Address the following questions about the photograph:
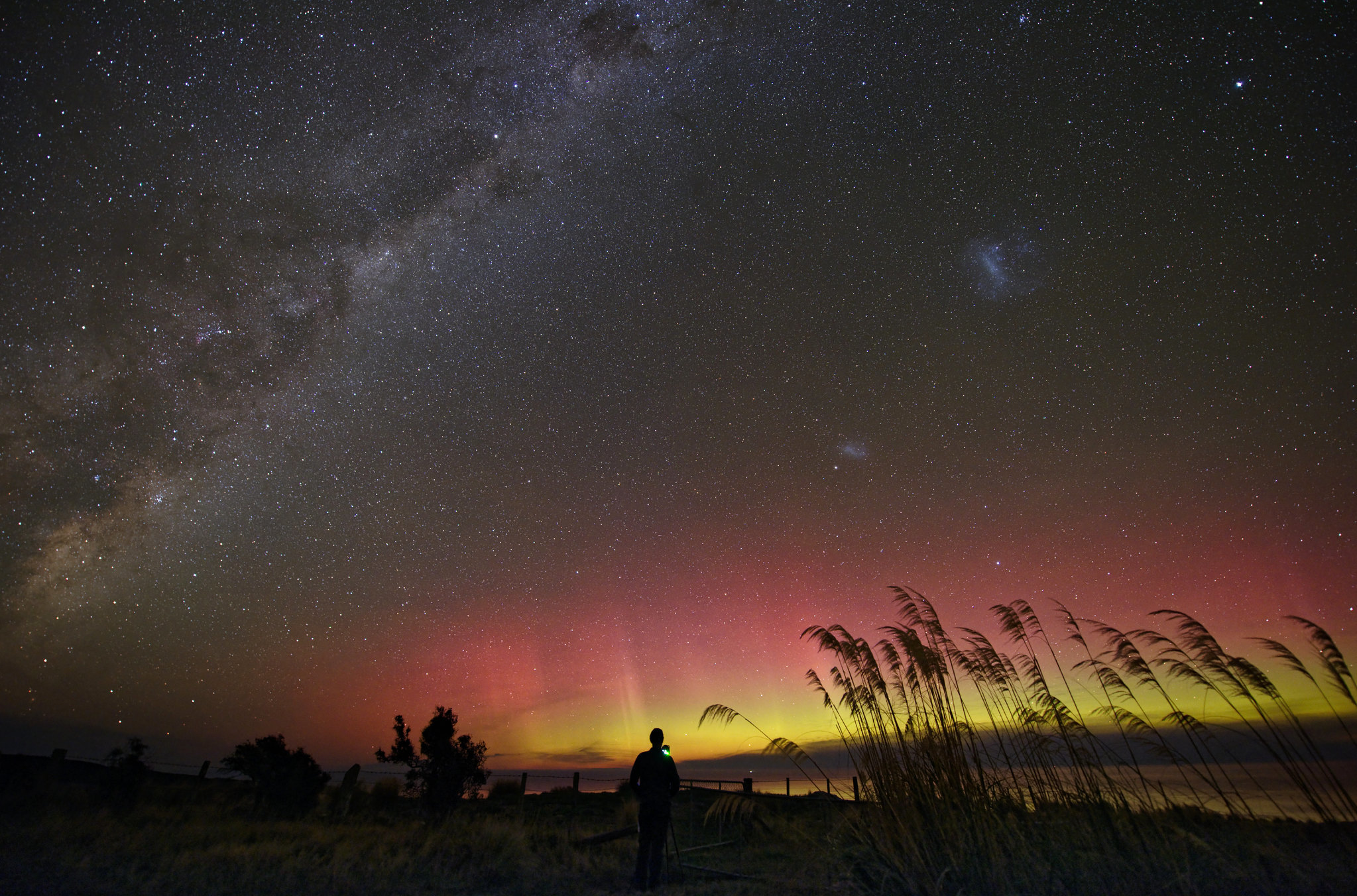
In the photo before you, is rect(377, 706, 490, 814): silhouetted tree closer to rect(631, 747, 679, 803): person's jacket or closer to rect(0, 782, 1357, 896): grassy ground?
rect(0, 782, 1357, 896): grassy ground

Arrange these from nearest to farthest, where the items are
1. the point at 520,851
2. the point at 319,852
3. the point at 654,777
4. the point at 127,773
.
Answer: the point at 654,777, the point at 520,851, the point at 319,852, the point at 127,773

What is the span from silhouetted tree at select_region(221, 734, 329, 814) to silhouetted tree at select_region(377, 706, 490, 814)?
85.8 inches

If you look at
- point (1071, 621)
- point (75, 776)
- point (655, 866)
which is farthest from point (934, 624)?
point (75, 776)

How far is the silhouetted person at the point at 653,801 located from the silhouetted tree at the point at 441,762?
14003mm

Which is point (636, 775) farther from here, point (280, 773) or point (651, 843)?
point (280, 773)

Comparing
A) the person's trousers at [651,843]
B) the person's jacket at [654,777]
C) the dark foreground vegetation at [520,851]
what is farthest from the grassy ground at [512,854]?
the person's jacket at [654,777]

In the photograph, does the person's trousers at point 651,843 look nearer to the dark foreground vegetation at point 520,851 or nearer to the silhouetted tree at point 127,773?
the dark foreground vegetation at point 520,851

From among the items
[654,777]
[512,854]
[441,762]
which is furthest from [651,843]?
[441,762]

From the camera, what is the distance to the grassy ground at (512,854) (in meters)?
5.61

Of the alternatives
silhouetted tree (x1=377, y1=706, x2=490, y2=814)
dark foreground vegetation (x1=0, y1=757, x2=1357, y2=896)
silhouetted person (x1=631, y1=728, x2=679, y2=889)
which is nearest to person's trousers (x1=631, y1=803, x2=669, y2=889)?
silhouetted person (x1=631, y1=728, x2=679, y2=889)

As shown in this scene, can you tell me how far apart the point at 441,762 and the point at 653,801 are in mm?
16090

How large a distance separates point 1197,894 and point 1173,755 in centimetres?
256

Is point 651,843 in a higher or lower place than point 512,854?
higher

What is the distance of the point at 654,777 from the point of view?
8.72m
